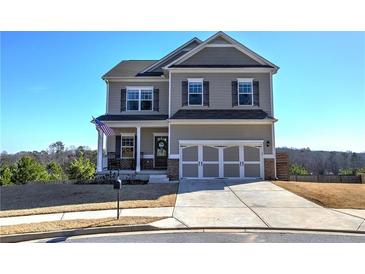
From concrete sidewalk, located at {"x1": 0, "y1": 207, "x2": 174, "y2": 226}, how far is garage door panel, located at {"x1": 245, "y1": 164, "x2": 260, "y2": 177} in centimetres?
830

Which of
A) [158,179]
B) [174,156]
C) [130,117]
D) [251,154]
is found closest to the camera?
[158,179]

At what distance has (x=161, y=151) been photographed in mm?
19344

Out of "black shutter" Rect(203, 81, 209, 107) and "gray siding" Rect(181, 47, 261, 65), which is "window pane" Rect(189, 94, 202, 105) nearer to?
"black shutter" Rect(203, 81, 209, 107)

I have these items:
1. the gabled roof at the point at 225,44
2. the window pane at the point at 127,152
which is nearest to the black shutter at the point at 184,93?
the gabled roof at the point at 225,44

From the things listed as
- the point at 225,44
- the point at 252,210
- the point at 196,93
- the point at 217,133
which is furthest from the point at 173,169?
the point at 225,44

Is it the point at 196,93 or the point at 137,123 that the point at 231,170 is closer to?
the point at 196,93

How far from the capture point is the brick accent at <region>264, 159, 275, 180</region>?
16755mm

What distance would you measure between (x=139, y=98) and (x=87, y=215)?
11.8 meters

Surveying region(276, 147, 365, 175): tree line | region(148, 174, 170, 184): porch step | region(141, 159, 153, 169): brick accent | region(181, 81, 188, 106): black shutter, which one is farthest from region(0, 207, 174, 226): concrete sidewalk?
region(276, 147, 365, 175): tree line

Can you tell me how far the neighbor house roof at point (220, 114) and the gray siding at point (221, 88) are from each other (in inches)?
12.0

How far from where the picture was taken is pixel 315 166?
46688 millimetres
